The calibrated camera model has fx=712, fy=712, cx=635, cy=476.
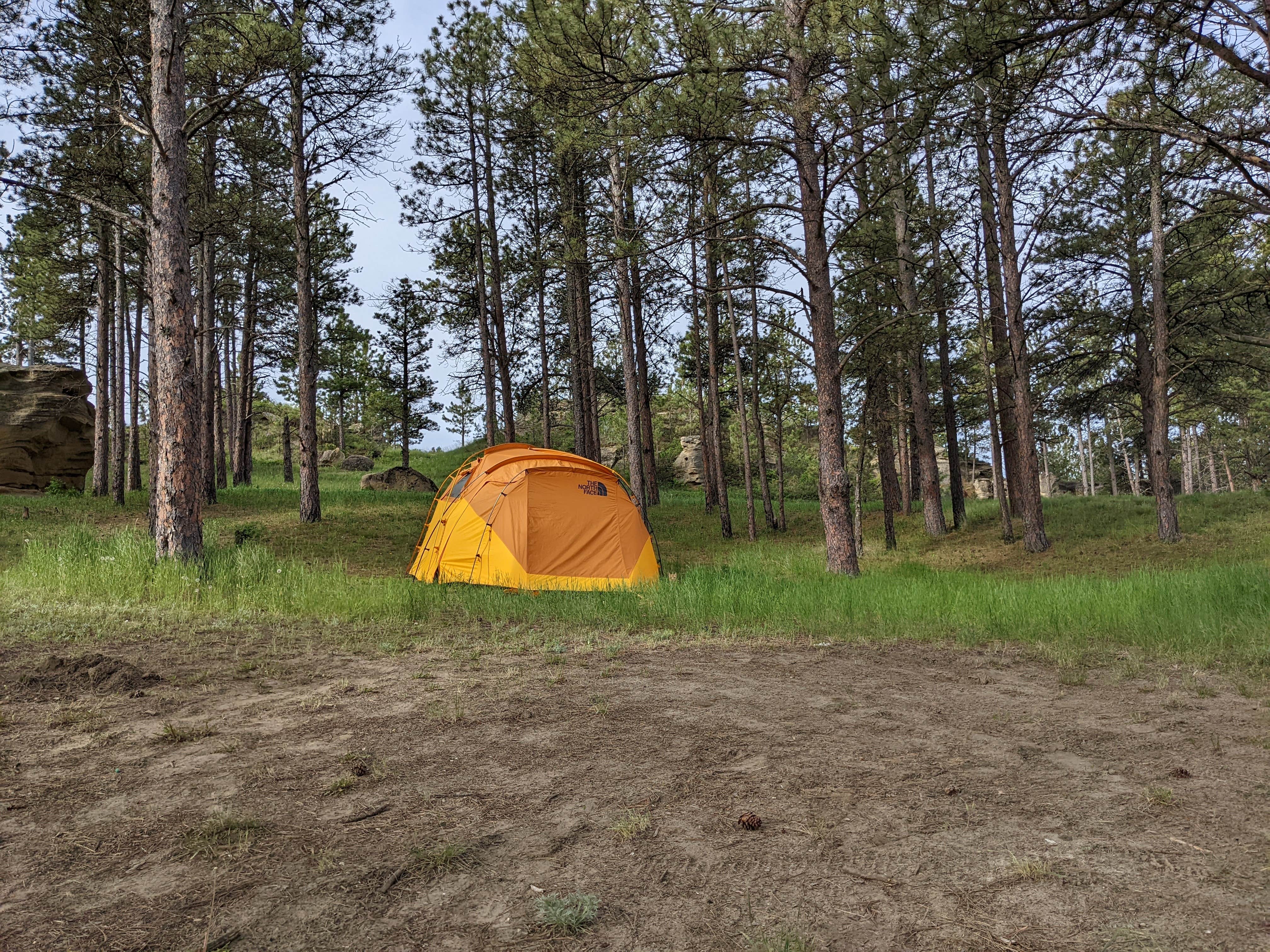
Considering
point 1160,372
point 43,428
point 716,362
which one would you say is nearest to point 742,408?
Answer: point 716,362

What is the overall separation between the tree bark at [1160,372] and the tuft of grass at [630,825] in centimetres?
1553

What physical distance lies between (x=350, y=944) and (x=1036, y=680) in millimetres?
5088

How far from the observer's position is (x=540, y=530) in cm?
1046

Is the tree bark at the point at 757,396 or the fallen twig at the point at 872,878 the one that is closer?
the fallen twig at the point at 872,878

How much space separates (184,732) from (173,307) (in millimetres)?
7031

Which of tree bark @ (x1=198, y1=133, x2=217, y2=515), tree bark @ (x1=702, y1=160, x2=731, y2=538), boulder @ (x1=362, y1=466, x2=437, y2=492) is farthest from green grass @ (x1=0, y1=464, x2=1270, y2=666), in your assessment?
boulder @ (x1=362, y1=466, x2=437, y2=492)

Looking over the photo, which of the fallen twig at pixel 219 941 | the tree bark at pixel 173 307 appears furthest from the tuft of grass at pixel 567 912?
the tree bark at pixel 173 307

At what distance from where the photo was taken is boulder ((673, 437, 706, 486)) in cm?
3409

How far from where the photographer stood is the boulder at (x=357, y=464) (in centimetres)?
3681

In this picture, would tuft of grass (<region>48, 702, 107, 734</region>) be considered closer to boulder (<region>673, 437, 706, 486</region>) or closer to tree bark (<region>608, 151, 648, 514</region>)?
tree bark (<region>608, 151, 648, 514</region>)

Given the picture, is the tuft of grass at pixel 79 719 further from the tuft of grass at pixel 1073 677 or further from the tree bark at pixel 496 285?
the tree bark at pixel 496 285

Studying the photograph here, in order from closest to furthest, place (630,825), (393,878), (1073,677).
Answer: (393,878)
(630,825)
(1073,677)

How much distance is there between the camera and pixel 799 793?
3160mm

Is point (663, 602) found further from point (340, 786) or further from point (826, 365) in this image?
point (340, 786)
